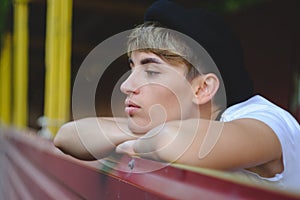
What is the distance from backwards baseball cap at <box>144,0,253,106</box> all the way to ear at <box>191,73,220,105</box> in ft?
0.11

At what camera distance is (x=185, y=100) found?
134 cm

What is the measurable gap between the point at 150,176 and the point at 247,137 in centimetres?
30

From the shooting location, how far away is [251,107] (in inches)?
50.1

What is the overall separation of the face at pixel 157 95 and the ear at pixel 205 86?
1cm

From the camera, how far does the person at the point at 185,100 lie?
3.73 ft

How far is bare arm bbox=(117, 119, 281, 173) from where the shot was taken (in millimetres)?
1033

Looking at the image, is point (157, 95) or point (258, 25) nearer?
point (157, 95)

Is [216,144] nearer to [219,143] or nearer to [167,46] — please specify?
[219,143]

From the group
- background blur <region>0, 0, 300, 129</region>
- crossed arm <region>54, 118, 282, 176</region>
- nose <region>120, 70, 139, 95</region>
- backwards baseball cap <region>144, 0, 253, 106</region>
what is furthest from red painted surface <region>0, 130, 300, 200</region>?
background blur <region>0, 0, 300, 129</region>

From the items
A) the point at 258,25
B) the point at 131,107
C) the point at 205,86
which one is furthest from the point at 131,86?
the point at 258,25

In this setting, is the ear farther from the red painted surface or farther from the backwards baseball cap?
the red painted surface

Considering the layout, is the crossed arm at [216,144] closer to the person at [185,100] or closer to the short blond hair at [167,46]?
the person at [185,100]

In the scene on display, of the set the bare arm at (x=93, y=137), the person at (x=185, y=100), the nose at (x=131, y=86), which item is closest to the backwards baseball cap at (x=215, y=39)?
the person at (x=185, y=100)

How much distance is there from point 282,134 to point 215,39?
31 centimetres
